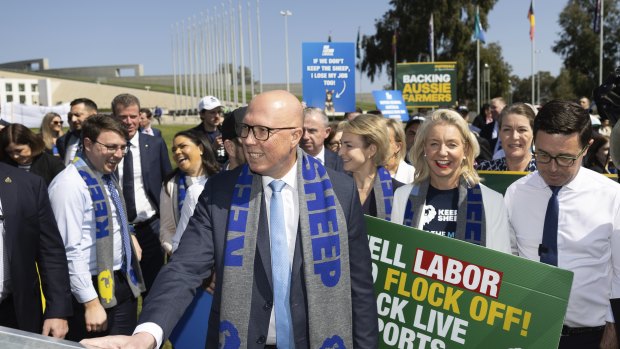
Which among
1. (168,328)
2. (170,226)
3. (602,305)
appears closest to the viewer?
(168,328)

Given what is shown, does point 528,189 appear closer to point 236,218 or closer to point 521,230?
point 521,230

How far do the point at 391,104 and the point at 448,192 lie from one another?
11612 mm

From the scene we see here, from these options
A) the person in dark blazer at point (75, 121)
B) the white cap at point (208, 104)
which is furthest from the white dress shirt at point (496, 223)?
the white cap at point (208, 104)

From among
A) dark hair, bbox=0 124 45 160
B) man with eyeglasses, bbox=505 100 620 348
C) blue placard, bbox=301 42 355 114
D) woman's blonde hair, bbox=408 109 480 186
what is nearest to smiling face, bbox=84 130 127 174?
dark hair, bbox=0 124 45 160

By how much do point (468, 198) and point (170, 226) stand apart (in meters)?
2.71

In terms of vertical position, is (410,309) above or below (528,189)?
below

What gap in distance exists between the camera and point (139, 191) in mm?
5707

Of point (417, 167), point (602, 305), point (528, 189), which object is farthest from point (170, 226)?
point (602, 305)

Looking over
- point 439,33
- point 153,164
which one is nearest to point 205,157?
point 153,164

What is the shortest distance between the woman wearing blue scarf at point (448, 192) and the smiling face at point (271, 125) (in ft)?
3.79

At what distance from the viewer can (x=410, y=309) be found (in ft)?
10.1

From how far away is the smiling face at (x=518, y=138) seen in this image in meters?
4.39

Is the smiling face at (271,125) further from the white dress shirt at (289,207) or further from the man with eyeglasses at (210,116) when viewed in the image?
the man with eyeglasses at (210,116)

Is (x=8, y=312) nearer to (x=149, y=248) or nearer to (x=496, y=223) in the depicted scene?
(x=149, y=248)
